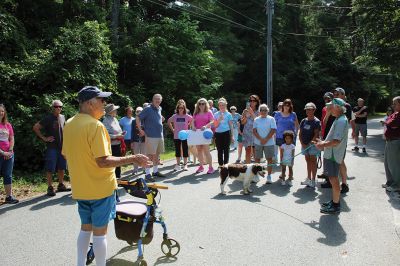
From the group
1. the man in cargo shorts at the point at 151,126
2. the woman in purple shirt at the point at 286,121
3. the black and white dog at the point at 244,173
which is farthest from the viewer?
the man in cargo shorts at the point at 151,126

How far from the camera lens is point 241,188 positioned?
28.7 feet

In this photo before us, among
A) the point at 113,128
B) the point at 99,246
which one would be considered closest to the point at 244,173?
the point at 113,128

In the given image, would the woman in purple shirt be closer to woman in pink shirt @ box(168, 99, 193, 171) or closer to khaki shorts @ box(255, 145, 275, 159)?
khaki shorts @ box(255, 145, 275, 159)

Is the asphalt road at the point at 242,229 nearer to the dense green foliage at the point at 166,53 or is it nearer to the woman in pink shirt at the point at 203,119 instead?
the woman in pink shirt at the point at 203,119

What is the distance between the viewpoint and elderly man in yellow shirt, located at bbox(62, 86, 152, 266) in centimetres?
362

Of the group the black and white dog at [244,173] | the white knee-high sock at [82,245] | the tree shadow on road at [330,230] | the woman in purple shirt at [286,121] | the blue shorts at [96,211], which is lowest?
the tree shadow on road at [330,230]

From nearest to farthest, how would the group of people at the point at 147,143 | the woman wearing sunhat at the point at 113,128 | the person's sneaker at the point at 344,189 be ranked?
the group of people at the point at 147,143 < the person's sneaker at the point at 344,189 < the woman wearing sunhat at the point at 113,128

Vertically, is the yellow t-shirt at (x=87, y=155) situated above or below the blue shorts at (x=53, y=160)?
above

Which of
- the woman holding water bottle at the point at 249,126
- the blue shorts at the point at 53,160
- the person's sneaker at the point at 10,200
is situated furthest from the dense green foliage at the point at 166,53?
the woman holding water bottle at the point at 249,126

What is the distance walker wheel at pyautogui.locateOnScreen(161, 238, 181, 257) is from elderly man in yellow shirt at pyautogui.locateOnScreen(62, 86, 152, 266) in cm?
109

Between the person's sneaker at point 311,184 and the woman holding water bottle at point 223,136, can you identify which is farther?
the woman holding water bottle at point 223,136

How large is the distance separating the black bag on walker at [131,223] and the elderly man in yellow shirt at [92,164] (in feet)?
2.14

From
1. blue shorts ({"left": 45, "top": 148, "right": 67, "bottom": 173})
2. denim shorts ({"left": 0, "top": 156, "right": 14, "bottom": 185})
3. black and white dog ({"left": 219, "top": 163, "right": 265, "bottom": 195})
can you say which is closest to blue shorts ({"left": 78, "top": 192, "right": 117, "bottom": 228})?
black and white dog ({"left": 219, "top": 163, "right": 265, "bottom": 195})

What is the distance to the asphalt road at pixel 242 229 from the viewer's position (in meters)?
4.92
